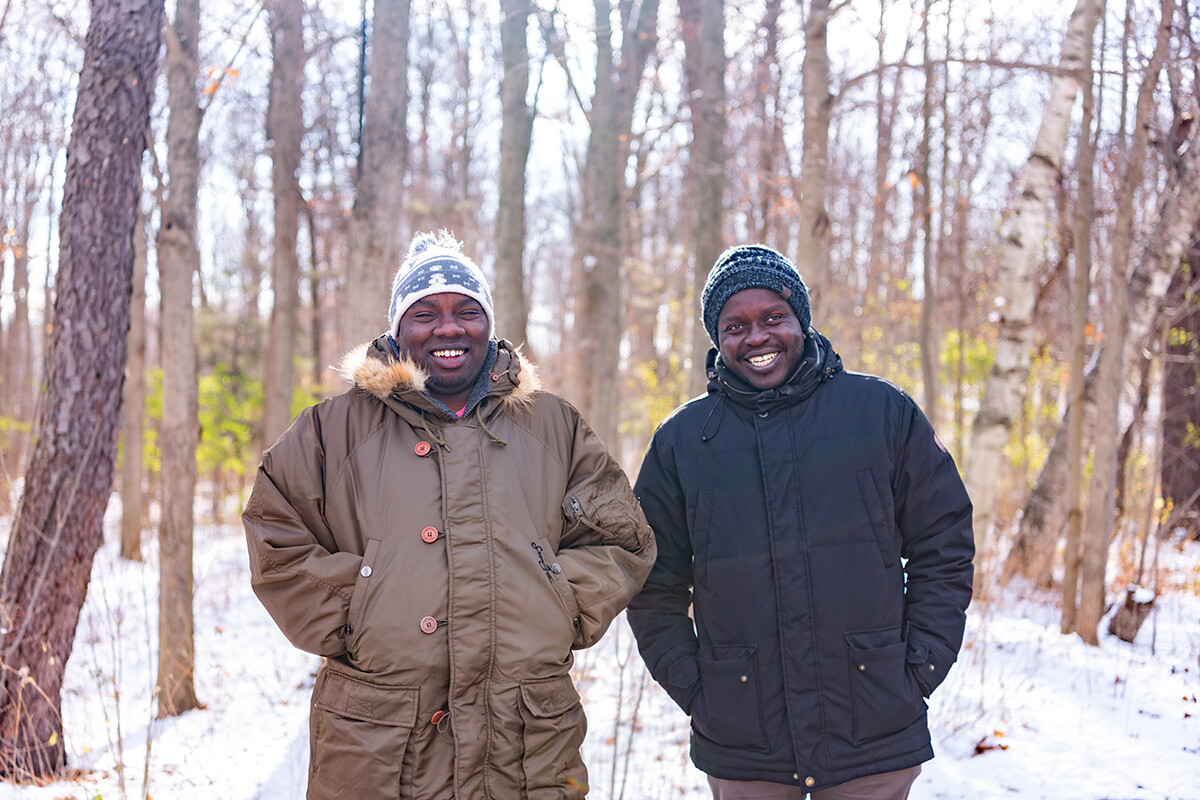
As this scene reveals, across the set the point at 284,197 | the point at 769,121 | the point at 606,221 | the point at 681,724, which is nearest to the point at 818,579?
the point at 681,724

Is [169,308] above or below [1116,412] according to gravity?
above

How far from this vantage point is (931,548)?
235cm

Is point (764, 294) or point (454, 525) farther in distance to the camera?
point (764, 294)

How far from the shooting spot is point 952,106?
44.7 feet

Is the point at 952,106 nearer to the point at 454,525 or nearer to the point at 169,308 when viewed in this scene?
the point at 169,308

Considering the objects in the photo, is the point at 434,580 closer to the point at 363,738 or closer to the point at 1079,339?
the point at 363,738

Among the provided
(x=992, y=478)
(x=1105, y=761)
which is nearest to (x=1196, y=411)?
(x=992, y=478)

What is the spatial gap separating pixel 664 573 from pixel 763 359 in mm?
722

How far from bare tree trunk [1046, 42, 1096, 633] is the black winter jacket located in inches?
171

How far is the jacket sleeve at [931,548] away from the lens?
231 cm

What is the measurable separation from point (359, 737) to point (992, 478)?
6413 millimetres

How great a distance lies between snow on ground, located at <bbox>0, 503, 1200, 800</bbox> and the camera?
397 centimetres

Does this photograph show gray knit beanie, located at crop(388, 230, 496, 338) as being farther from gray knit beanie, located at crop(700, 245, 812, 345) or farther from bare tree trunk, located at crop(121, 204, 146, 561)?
bare tree trunk, located at crop(121, 204, 146, 561)

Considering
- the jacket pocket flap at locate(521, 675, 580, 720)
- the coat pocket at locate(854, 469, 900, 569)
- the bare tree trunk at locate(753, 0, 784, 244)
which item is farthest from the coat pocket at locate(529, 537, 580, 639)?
the bare tree trunk at locate(753, 0, 784, 244)
